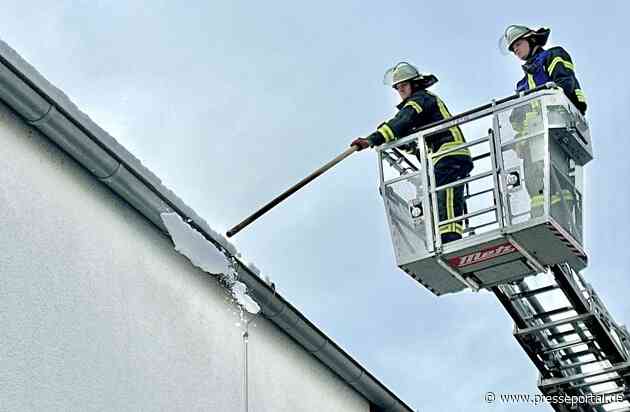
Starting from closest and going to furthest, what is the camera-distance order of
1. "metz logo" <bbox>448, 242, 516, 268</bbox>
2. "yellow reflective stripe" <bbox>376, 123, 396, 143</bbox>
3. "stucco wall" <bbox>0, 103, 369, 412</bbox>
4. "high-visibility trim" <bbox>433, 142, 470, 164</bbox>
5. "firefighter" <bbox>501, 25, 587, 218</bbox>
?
"stucco wall" <bbox>0, 103, 369, 412</bbox> → "firefighter" <bbox>501, 25, 587, 218</bbox> → "metz logo" <bbox>448, 242, 516, 268</bbox> → "high-visibility trim" <bbox>433, 142, 470, 164</bbox> → "yellow reflective stripe" <bbox>376, 123, 396, 143</bbox>

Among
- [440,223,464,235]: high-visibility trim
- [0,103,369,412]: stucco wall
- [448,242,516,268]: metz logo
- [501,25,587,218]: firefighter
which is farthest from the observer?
[440,223,464,235]: high-visibility trim

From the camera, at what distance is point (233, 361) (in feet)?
30.6

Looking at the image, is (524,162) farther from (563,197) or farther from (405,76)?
(405,76)

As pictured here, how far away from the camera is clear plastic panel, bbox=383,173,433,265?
30.1ft

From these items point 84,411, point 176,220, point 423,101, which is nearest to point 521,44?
point 423,101

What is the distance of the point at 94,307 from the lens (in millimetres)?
7586

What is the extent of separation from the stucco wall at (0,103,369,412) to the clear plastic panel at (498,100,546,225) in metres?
2.56

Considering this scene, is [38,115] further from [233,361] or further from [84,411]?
[233,361]

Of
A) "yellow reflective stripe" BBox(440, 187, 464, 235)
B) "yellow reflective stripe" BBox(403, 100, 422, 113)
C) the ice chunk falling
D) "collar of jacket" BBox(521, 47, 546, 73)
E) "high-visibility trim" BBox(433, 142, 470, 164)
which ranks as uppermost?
"collar of jacket" BBox(521, 47, 546, 73)

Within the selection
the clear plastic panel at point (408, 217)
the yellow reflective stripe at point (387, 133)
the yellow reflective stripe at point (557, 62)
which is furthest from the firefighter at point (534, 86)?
the yellow reflective stripe at point (387, 133)

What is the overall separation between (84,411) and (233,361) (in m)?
2.27

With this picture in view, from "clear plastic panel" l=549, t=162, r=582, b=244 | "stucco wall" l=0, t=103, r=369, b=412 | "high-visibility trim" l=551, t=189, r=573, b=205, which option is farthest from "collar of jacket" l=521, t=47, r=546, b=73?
"stucco wall" l=0, t=103, r=369, b=412

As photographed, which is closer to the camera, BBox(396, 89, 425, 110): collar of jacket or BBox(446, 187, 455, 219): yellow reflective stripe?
BBox(446, 187, 455, 219): yellow reflective stripe

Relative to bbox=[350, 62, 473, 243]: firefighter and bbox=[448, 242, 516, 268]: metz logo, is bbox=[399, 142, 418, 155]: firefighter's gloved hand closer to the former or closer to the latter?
bbox=[350, 62, 473, 243]: firefighter
